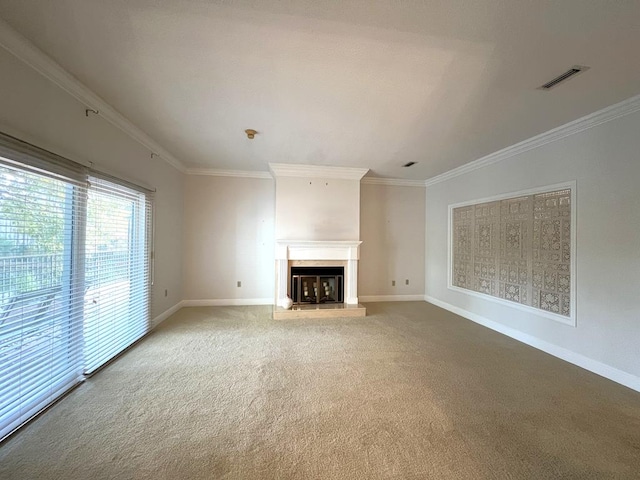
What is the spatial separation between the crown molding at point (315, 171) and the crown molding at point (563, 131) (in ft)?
5.78

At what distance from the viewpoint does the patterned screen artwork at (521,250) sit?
9.27 feet

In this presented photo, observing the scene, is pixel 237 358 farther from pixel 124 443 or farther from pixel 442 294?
pixel 442 294

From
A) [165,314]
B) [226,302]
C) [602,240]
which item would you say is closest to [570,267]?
[602,240]

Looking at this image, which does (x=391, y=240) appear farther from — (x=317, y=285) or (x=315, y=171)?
(x=315, y=171)

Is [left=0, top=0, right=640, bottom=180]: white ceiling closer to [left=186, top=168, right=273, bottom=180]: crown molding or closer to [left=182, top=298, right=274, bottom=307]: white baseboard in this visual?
[left=186, top=168, right=273, bottom=180]: crown molding

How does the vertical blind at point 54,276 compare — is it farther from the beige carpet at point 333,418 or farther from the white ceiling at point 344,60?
the white ceiling at point 344,60

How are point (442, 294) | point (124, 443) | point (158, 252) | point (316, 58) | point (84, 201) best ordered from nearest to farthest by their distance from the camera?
1. point (124, 443)
2. point (316, 58)
3. point (84, 201)
4. point (158, 252)
5. point (442, 294)

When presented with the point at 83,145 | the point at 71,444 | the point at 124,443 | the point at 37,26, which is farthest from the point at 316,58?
the point at 71,444

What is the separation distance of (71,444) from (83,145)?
224 cm

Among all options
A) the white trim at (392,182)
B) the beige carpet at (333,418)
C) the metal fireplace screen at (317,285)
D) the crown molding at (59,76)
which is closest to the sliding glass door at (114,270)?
the beige carpet at (333,418)

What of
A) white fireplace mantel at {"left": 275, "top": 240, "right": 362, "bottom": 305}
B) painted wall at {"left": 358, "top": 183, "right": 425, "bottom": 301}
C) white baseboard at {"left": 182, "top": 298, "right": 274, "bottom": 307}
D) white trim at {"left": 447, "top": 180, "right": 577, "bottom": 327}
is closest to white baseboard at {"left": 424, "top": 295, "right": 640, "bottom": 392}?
white trim at {"left": 447, "top": 180, "right": 577, "bottom": 327}

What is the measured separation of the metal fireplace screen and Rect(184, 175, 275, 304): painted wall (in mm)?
682

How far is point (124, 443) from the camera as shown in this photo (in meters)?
1.56

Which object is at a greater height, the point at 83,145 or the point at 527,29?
the point at 527,29
